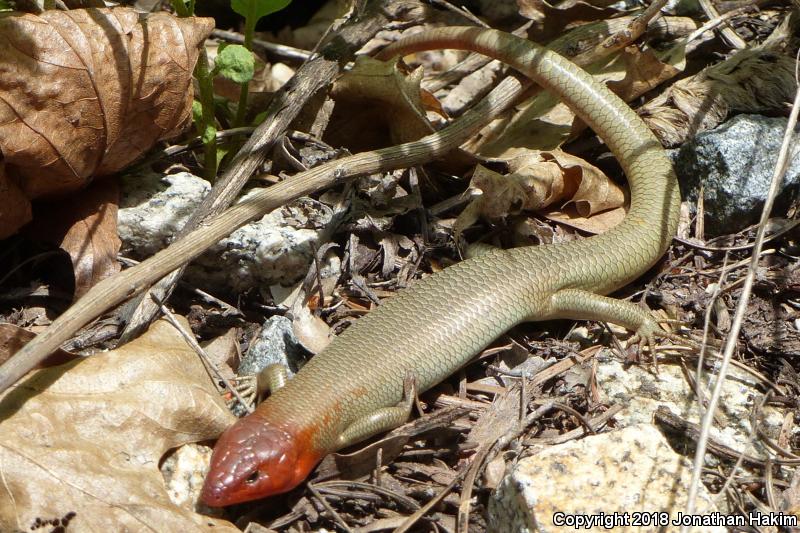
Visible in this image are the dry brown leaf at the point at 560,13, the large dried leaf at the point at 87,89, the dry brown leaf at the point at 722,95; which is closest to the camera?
the large dried leaf at the point at 87,89

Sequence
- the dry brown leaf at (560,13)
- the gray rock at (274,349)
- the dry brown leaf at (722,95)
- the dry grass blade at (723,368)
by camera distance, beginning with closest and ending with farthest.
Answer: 1. the dry grass blade at (723,368)
2. the gray rock at (274,349)
3. the dry brown leaf at (722,95)
4. the dry brown leaf at (560,13)

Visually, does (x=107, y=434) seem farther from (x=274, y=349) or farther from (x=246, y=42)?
(x=246, y=42)

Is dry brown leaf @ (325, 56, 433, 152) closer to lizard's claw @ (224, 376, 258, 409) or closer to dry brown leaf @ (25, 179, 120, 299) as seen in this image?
dry brown leaf @ (25, 179, 120, 299)

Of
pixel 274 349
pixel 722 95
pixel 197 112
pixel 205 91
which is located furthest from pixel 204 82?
pixel 722 95

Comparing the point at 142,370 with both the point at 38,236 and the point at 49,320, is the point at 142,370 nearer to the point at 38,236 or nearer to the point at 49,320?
the point at 49,320

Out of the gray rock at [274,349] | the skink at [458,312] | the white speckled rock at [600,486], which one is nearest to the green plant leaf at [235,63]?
the gray rock at [274,349]

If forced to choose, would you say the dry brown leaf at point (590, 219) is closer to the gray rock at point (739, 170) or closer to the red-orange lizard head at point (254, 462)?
the gray rock at point (739, 170)

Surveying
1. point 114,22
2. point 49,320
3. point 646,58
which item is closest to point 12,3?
point 114,22
